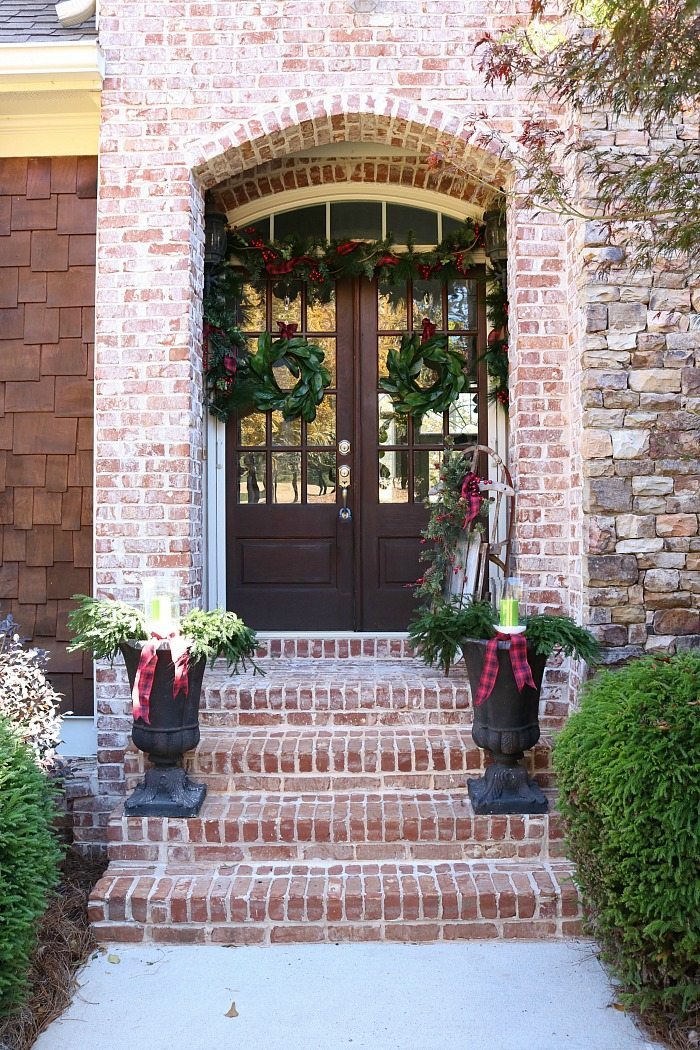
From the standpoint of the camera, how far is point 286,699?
12.9 feet

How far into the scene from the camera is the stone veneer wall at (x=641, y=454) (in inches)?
145

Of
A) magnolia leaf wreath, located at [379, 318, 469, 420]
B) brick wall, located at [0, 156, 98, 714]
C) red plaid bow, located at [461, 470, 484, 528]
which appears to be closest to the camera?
brick wall, located at [0, 156, 98, 714]

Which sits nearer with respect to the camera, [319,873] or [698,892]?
[698,892]

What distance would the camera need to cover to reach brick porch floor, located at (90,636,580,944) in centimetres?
301

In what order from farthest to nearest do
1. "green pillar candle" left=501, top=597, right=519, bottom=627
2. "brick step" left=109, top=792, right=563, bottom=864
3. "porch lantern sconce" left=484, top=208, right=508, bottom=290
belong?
"porch lantern sconce" left=484, top=208, right=508, bottom=290
"green pillar candle" left=501, top=597, right=519, bottom=627
"brick step" left=109, top=792, right=563, bottom=864

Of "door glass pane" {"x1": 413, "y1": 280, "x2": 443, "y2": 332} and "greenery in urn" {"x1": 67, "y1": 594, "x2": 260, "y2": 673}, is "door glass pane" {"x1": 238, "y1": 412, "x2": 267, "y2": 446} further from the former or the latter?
"greenery in urn" {"x1": 67, "y1": 594, "x2": 260, "y2": 673}

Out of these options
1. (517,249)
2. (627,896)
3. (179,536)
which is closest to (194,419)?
(179,536)

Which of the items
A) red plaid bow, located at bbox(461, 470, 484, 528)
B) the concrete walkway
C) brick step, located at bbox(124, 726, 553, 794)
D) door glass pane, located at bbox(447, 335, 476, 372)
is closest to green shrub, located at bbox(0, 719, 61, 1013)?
the concrete walkway

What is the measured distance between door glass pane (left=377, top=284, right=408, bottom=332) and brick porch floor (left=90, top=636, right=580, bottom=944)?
2207 millimetres

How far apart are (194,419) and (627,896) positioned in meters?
2.76

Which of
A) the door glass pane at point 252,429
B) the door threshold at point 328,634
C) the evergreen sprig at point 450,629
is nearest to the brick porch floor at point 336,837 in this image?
the evergreen sprig at point 450,629

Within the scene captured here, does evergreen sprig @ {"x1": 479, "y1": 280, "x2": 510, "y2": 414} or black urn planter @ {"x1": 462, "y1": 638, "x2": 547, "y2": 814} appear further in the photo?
evergreen sprig @ {"x1": 479, "y1": 280, "x2": 510, "y2": 414}

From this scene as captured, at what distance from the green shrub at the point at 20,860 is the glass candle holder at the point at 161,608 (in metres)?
0.80

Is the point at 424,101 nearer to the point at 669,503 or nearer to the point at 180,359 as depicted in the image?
the point at 180,359
